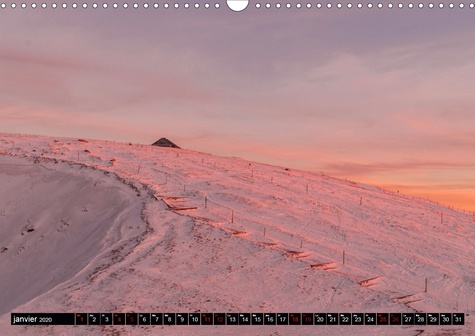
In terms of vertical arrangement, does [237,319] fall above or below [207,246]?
below

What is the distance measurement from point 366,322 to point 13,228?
19.6 meters

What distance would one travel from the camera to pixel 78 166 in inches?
1361

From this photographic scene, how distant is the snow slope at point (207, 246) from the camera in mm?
18000

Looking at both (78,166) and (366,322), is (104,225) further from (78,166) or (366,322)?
(366,322)

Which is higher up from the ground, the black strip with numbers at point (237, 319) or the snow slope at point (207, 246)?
the snow slope at point (207, 246)

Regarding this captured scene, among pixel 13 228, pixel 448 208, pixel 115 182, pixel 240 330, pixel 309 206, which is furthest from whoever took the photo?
pixel 448 208

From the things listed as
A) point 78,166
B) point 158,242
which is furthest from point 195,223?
point 78,166

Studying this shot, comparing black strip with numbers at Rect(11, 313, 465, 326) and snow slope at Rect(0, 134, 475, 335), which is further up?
snow slope at Rect(0, 134, 475, 335)

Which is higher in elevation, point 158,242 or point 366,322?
point 158,242

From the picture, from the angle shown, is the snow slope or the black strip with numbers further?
the snow slope

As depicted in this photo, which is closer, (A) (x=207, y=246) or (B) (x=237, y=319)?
(B) (x=237, y=319)

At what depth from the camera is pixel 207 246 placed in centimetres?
2258

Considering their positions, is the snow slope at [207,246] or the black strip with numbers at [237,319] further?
the snow slope at [207,246]

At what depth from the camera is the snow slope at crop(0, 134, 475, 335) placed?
18.0m
